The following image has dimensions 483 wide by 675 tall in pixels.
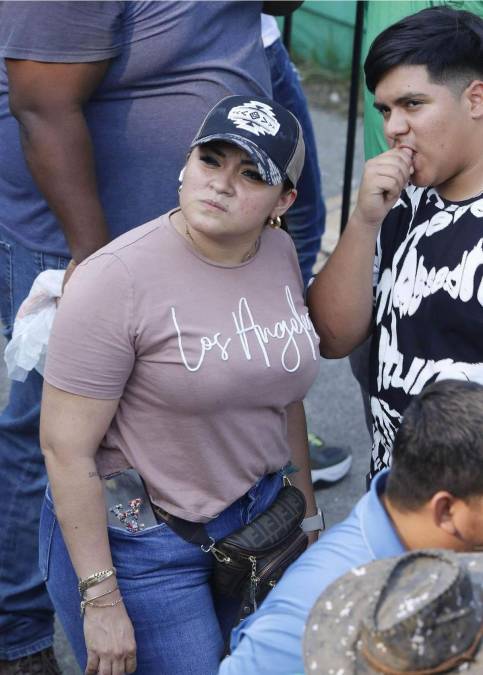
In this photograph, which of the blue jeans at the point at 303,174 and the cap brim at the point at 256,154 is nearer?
the cap brim at the point at 256,154

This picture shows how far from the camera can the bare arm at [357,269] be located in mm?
2316

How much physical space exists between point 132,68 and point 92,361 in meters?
0.81

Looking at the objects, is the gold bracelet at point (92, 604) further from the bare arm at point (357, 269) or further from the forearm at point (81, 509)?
the bare arm at point (357, 269)

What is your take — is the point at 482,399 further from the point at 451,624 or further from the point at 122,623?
the point at 122,623

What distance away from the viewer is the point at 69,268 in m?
2.64

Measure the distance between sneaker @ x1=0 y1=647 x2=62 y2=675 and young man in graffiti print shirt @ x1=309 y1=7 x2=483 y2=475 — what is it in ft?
4.24

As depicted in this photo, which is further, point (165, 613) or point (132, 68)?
point (132, 68)

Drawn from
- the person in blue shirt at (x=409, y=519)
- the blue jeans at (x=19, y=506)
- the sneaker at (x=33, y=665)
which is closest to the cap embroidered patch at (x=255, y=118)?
the person in blue shirt at (x=409, y=519)

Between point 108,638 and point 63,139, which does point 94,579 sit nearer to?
point 108,638

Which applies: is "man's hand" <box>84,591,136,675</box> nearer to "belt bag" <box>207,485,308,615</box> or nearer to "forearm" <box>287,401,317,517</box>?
"belt bag" <box>207,485,308,615</box>

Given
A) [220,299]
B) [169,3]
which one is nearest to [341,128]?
[169,3]

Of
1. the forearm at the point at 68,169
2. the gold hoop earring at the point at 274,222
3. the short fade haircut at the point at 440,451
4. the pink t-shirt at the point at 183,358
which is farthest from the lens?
the forearm at the point at 68,169

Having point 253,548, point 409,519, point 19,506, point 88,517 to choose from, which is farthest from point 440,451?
point 19,506

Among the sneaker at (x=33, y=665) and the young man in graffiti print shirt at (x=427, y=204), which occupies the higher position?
the young man in graffiti print shirt at (x=427, y=204)
